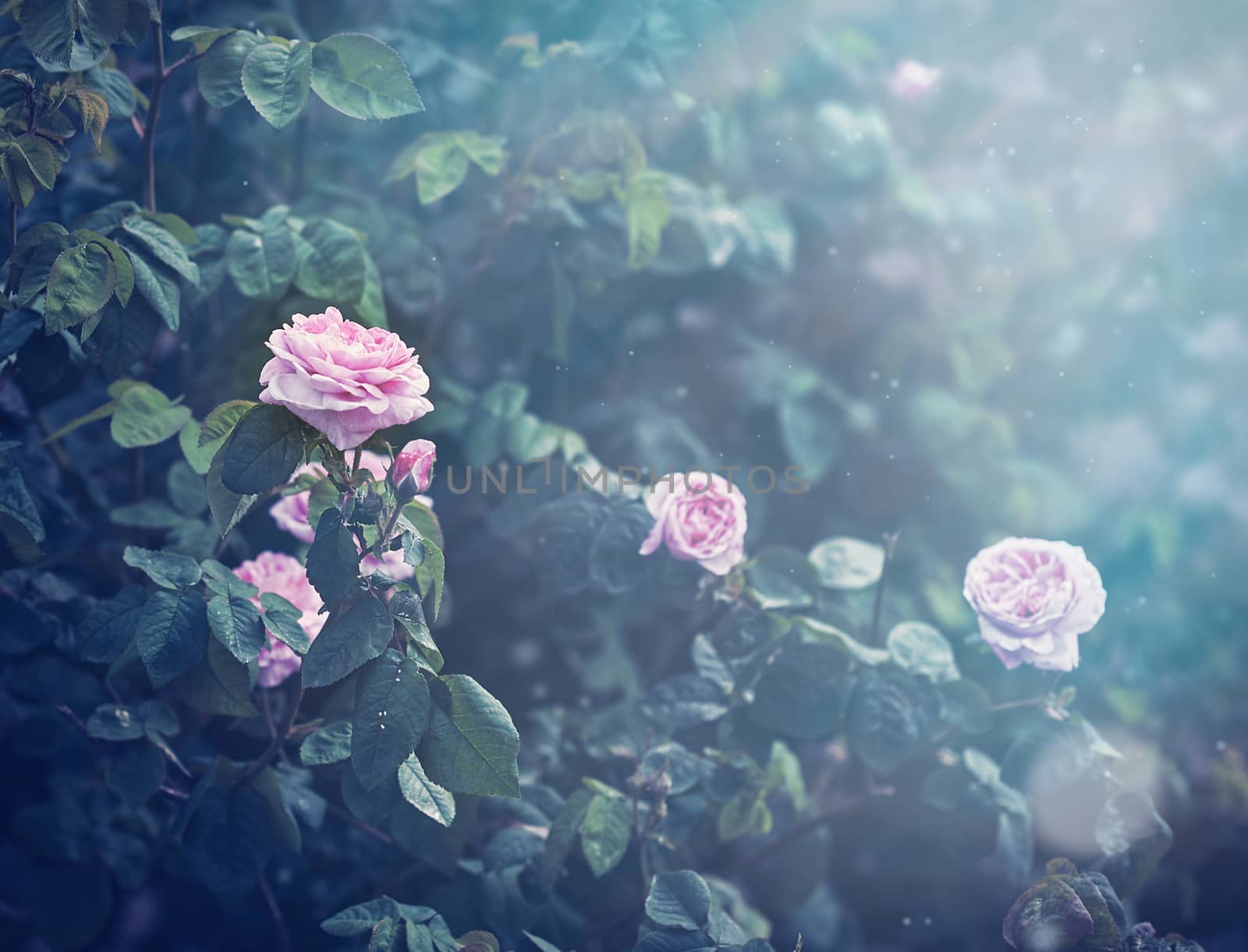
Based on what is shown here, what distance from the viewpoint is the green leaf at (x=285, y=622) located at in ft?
3.83

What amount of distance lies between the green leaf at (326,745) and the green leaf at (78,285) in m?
0.61

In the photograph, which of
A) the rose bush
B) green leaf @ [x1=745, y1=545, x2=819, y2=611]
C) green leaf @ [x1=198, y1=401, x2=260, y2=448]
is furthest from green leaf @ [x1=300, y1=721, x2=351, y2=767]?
green leaf @ [x1=745, y1=545, x2=819, y2=611]

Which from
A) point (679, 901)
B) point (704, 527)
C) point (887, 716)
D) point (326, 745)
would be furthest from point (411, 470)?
point (887, 716)

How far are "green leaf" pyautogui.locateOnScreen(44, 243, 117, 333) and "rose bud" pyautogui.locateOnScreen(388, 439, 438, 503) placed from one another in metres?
0.43

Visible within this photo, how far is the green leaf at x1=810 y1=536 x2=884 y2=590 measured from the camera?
1617 mm

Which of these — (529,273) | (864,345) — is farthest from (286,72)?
(864,345)

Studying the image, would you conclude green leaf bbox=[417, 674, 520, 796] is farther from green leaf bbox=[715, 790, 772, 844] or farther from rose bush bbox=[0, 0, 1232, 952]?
green leaf bbox=[715, 790, 772, 844]

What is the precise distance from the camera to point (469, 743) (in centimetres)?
106

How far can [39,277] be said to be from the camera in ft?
3.74

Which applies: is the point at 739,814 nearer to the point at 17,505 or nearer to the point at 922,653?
the point at 922,653

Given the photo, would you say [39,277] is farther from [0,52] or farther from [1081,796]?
[1081,796]

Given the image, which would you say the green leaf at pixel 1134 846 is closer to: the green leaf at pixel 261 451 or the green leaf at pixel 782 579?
the green leaf at pixel 782 579

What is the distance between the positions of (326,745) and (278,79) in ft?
2.96

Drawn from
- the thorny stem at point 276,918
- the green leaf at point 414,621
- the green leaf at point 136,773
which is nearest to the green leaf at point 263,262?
the green leaf at point 414,621
